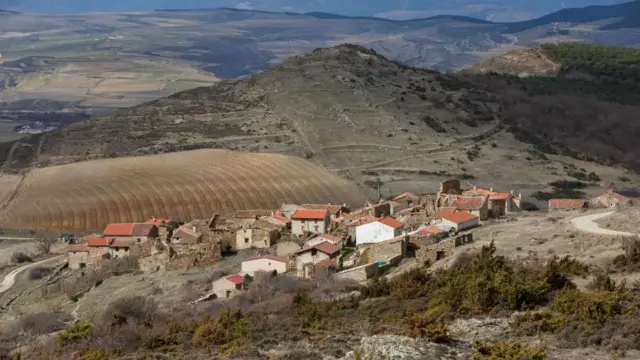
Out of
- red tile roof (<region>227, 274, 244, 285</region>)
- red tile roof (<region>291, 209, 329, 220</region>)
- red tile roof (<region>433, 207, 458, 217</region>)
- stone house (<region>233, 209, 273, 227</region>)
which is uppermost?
red tile roof (<region>433, 207, 458, 217</region>)

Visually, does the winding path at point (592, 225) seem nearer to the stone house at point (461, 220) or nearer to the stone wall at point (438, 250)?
the stone wall at point (438, 250)

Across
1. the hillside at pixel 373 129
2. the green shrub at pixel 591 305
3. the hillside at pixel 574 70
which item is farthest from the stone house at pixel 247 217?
the hillside at pixel 574 70

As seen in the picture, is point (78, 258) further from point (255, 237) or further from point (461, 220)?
point (461, 220)

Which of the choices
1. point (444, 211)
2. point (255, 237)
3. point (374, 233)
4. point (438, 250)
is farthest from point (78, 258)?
point (438, 250)

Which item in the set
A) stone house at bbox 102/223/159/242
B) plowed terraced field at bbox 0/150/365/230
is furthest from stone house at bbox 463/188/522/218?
plowed terraced field at bbox 0/150/365/230

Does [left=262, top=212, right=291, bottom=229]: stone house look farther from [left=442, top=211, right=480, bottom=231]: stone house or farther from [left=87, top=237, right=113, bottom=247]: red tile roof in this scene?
[left=442, top=211, right=480, bottom=231]: stone house
